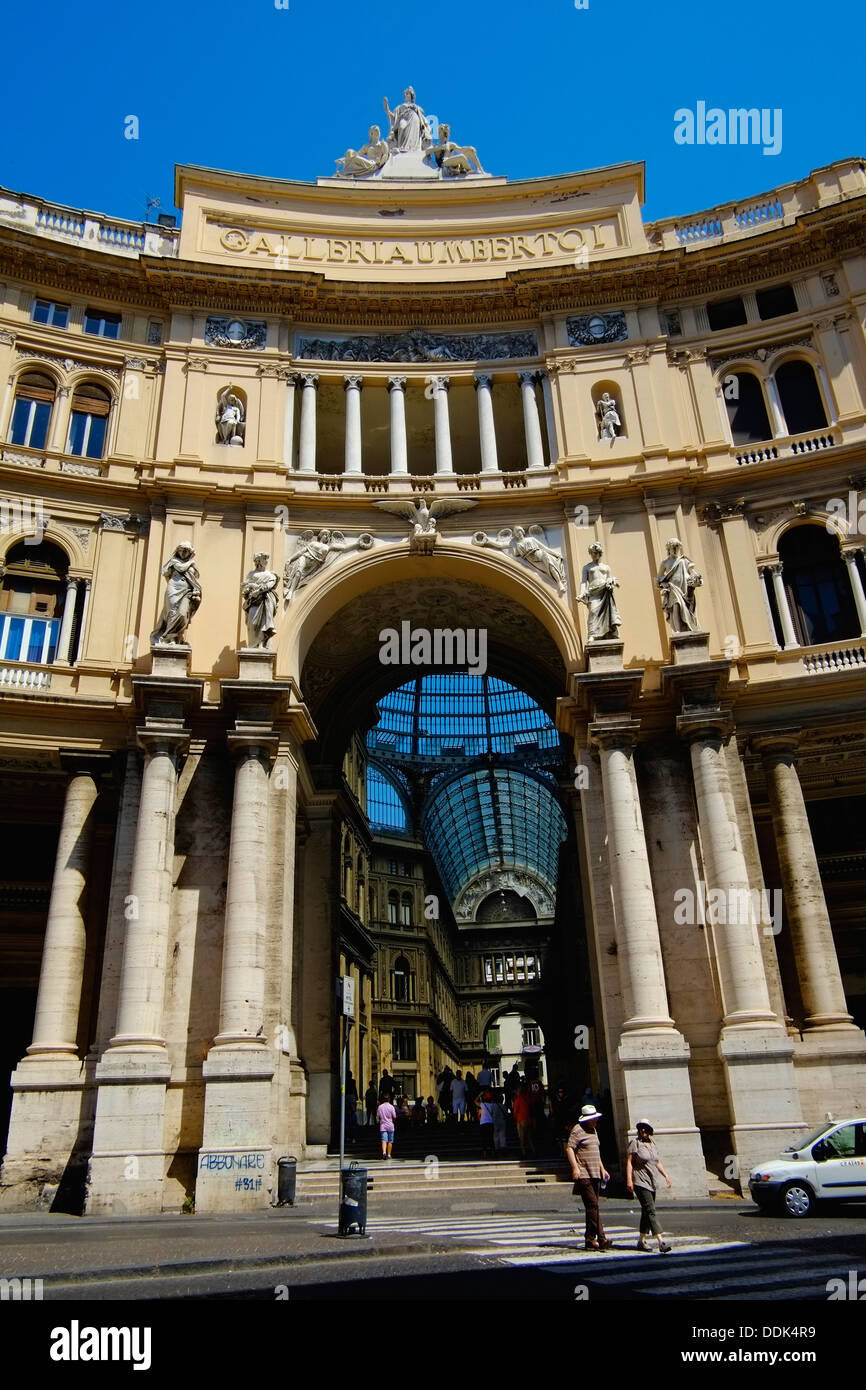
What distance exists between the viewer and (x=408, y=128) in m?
34.4

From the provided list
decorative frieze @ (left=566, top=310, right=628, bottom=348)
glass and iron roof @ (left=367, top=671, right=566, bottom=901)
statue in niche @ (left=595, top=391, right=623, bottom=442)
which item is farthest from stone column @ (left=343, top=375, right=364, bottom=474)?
glass and iron roof @ (left=367, top=671, right=566, bottom=901)

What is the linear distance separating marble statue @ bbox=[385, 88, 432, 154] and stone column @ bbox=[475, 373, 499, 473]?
10.9 m

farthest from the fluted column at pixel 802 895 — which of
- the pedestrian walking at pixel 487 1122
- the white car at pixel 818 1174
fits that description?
the pedestrian walking at pixel 487 1122

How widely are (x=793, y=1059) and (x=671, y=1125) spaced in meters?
2.94

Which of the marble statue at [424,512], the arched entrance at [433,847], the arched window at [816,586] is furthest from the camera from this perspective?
the arched entrance at [433,847]

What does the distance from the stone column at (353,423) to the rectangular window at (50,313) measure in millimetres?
7966

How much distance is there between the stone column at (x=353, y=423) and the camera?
90.3ft

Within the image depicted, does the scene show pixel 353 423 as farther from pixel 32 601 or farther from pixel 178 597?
pixel 32 601

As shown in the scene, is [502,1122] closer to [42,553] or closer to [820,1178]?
[820,1178]

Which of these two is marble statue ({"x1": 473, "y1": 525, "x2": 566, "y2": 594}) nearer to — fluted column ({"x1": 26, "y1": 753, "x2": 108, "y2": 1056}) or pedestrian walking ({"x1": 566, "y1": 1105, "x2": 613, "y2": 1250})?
fluted column ({"x1": 26, "y1": 753, "x2": 108, "y2": 1056})

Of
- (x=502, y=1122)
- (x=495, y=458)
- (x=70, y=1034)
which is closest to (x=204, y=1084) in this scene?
(x=70, y=1034)

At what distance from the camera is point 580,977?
35.9 m

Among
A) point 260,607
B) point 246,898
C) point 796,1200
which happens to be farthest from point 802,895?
point 260,607

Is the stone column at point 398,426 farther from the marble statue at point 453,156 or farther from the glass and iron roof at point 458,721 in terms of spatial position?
the glass and iron roof at point 458,721
